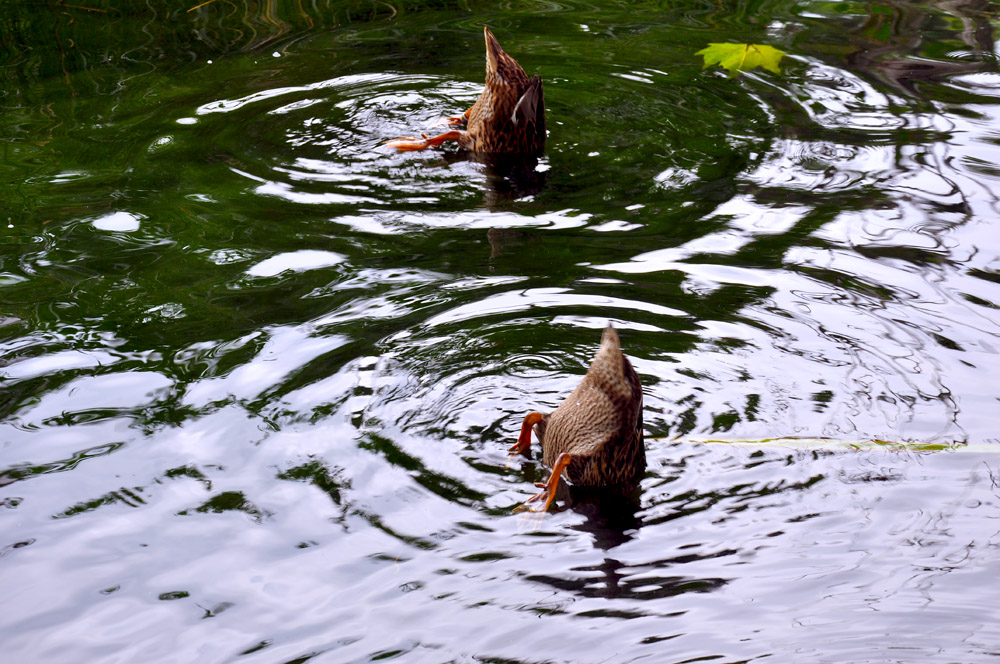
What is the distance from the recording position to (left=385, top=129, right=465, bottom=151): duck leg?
6500 mm

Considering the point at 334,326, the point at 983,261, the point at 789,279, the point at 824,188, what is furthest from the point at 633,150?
the point at 334,326

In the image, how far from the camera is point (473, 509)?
3547 mm

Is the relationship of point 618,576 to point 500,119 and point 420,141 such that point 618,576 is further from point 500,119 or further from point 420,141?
point 420,141

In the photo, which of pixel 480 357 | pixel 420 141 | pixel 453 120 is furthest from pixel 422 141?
pixel 480 357

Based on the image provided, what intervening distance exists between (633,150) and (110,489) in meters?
3.99

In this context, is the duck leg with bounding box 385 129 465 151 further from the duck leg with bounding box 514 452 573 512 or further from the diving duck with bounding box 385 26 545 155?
the duck leg with bounding box 514 452 573 512

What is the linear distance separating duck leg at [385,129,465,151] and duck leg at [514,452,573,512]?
339cm

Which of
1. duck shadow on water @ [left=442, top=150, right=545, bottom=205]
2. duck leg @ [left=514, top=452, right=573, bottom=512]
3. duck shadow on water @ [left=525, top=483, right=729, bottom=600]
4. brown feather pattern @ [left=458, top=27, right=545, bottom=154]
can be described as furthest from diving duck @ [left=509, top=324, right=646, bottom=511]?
brown feather pattern @ [left=458, top=27, right=545, bottom=154]

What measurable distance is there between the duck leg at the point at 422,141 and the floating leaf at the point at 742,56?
171 cm

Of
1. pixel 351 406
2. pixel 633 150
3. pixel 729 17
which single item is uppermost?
pixel 729 17

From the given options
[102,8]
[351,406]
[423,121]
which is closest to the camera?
[351,406]

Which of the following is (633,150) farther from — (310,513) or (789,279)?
(310,513)

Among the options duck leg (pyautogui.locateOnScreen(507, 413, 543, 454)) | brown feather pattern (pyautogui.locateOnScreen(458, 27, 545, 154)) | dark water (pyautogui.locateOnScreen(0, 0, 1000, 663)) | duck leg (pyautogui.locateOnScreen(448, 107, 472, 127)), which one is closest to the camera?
dark water (pyautogui.locateOnScreen(0, 0, 1000, 663))

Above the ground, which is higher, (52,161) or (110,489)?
(52,161)
